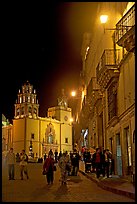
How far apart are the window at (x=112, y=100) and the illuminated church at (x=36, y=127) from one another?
6012 cm

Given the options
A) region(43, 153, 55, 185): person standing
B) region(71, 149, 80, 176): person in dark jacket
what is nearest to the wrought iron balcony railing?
region(71, 149, 80, 176): person in dark jacket

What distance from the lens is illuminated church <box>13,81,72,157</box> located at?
280 ft

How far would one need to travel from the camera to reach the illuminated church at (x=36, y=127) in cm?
8544

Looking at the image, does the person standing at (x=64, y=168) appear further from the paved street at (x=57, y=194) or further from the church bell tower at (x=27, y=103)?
the church bell tower at (x=27, y=103)

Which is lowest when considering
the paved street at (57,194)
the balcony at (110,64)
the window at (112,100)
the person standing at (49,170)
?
the paved street at (57,194)

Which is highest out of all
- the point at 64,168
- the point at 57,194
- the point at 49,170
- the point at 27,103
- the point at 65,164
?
the point at 27,103

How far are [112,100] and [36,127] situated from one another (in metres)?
66.9

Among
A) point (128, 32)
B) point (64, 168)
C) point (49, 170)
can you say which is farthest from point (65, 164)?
point (128, 32)

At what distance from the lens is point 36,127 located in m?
87.9

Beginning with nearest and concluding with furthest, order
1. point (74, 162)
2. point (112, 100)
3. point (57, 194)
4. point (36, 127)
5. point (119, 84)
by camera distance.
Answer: point (57, 194), point (119, 84), point (74, 162), point (112, 100), point (36, 127)

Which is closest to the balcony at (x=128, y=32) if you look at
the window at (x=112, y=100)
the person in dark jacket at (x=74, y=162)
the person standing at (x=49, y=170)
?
the window at (x=112, y=100)

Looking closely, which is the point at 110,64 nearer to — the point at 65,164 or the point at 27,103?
the point at 65,164

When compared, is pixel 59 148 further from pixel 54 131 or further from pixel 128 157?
pixel 128 157

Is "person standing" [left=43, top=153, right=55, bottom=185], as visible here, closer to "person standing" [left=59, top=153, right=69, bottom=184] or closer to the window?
"person standing" [left=59, top=153, right=69, bottom=184]
